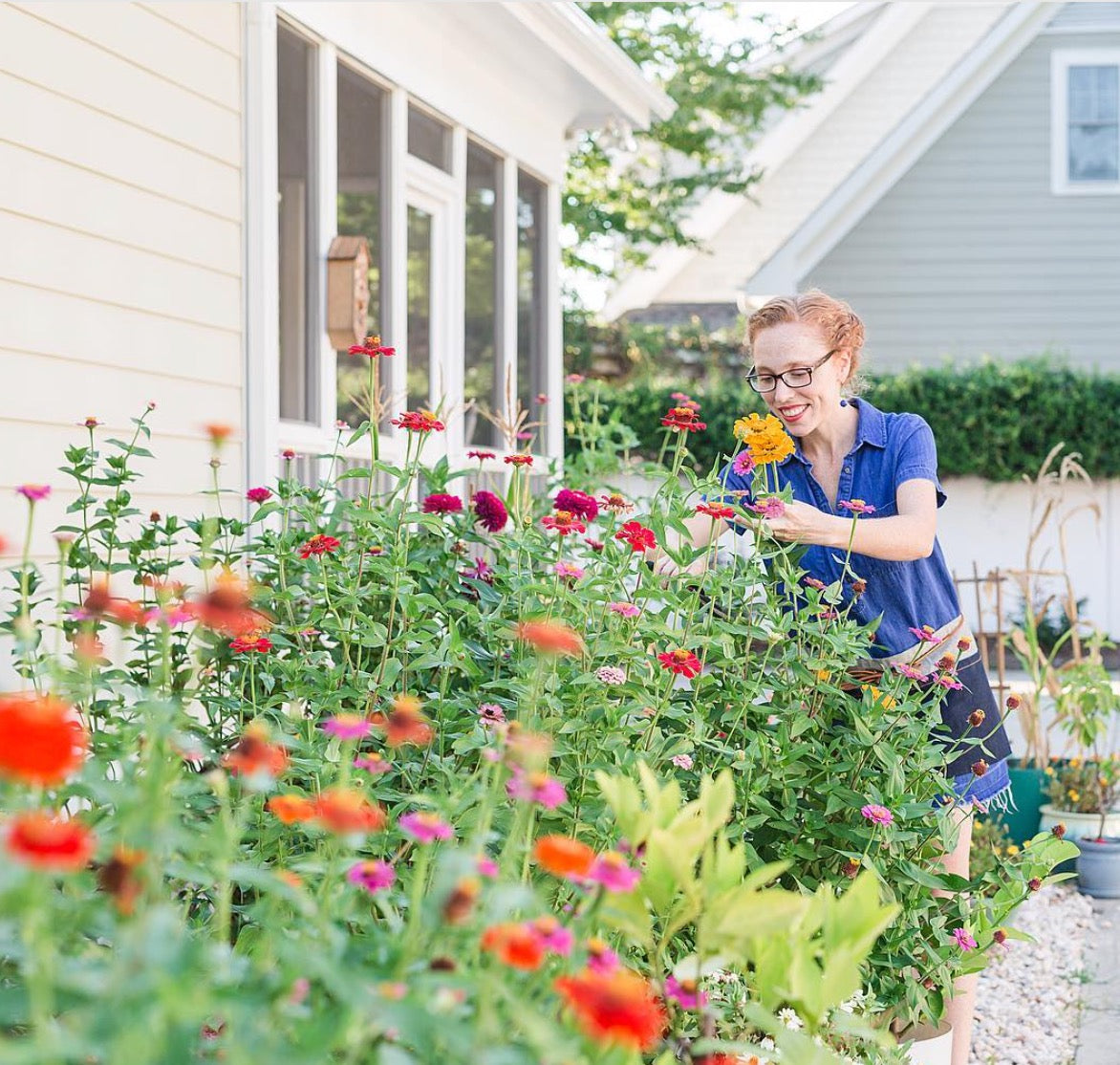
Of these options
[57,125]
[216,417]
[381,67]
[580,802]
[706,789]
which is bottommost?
[580,802]

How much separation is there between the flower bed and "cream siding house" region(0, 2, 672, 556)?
67 cm

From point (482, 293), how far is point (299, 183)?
1.65 m

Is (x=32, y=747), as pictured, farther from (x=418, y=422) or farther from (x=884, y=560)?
(x=884, y=560)

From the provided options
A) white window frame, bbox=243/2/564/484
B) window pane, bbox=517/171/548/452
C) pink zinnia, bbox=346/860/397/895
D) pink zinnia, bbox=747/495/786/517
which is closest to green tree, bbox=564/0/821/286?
window pane, bbox=517/171/548/452

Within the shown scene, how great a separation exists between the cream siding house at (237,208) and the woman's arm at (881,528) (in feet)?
2.98

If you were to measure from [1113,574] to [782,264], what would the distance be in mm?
4002

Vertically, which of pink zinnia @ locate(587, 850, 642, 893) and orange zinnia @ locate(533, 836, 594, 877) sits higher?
orange zinnia @ locate(533, 836, 594, 877)

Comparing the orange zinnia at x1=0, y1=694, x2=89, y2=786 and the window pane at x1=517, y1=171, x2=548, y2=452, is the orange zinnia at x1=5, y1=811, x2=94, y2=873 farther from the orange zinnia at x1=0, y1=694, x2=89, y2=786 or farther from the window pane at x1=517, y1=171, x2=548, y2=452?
the window pane at x1=517, y1=171, x2=548, y2=452

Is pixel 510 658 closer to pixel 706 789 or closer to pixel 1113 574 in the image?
pixel 706 789

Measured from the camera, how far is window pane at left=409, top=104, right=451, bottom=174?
6023mm

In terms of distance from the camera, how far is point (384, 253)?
5.76 meters

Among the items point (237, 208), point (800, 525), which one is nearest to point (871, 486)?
point (800, 525)

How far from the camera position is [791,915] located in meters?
1.31

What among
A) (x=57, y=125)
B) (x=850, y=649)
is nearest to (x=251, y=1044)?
(x=850, y=649)
